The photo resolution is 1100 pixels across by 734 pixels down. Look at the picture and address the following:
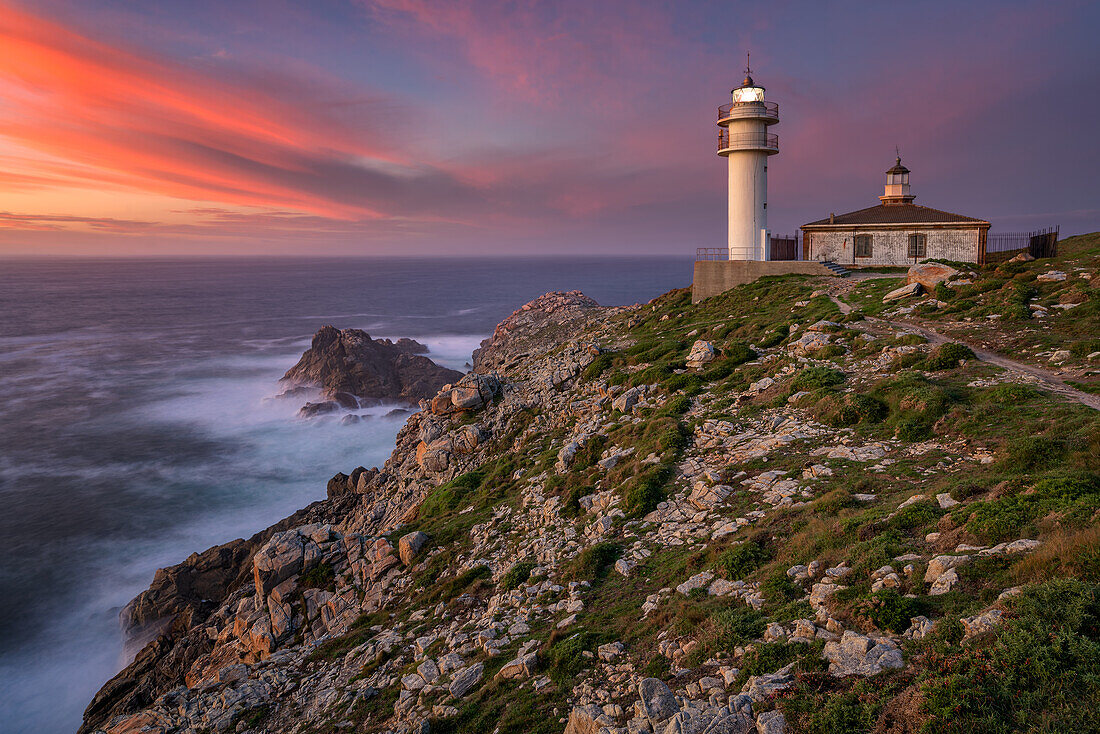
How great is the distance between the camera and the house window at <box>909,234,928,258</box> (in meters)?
37.7

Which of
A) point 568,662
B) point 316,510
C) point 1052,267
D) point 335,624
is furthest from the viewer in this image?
point 316,510

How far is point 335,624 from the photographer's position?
16.6m

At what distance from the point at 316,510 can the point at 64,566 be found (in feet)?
55.2

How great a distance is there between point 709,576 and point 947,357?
10942 mm

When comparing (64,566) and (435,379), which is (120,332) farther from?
(64,566)

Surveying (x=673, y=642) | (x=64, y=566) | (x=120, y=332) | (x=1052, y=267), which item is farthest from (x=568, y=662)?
(x=120, y=332)

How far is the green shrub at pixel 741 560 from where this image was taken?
31.8ft

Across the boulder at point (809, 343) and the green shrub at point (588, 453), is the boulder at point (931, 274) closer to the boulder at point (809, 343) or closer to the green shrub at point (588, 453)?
the boulder at point (809, 343)

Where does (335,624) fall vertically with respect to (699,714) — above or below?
below

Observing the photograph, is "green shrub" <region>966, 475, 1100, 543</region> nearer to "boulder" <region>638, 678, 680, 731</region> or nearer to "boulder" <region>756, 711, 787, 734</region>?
"boulder" <region>756, 711, 787, 734</region>

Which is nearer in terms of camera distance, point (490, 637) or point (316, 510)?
point (490, 637)

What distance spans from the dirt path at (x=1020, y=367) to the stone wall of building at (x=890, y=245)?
19869 mm

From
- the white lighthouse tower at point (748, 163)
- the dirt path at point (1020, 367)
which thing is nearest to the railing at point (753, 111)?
the white lighthouse tower at point (748, 163)

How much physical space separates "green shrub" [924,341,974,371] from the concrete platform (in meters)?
22.4
